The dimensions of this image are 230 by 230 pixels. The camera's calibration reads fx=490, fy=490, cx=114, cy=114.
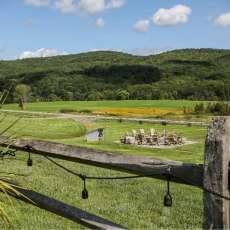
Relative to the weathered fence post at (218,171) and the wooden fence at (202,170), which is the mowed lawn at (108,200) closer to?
the wooden fence at (202,170)

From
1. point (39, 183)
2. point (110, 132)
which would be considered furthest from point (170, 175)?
point (110, 132)

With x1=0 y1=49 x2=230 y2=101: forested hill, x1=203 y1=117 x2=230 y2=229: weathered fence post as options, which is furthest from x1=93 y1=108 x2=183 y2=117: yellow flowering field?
x1=203 y1=117 x2=230 y2=229: weathered fence post

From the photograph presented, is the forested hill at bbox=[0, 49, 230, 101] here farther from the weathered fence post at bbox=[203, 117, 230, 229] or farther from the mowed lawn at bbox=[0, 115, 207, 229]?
the weathered fence post at bbox=[203, 117, 230, 229]

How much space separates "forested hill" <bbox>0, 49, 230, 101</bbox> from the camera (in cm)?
10269

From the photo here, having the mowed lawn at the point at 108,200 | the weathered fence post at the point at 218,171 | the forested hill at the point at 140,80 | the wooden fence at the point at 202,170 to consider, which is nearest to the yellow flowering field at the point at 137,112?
the forested hill at the point at 140,80

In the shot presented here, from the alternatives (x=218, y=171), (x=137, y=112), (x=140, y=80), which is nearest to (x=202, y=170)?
(x=218, y=171)

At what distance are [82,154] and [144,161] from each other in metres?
0.67

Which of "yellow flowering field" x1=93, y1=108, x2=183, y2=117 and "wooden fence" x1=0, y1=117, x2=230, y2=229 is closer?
"wooden fence" x1=0, y1=117, x2=230, y2=229

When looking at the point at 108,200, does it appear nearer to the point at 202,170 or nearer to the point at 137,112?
the point at 202,170

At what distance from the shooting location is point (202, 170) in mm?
3098

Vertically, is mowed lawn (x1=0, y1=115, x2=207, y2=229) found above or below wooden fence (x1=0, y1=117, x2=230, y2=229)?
below

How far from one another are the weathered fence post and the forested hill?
77.2m

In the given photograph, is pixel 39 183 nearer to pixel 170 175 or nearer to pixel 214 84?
pixel 170 175

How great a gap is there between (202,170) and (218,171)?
18cm
